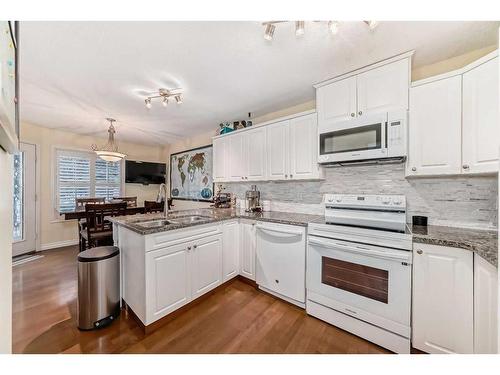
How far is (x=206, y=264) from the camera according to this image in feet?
6.81

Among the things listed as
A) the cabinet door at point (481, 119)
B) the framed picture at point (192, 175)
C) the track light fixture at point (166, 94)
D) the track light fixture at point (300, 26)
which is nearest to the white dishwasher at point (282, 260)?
the cabinet door at point (481, 119)

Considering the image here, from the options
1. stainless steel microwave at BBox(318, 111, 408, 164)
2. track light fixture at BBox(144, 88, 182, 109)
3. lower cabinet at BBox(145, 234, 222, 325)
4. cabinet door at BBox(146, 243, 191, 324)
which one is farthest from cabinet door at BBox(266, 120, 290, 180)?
cabinet door at BBox(146, 243, 191, 324)

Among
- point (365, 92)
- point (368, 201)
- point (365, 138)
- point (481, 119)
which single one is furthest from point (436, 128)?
point (368, 201)

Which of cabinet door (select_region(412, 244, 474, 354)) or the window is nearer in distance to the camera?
cabinet door (select_region(412, 244, 474, 354))

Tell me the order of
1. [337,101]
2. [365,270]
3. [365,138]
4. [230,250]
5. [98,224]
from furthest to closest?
[98,224] < [230,250] < [337,101] < [365,138] < [365,270]

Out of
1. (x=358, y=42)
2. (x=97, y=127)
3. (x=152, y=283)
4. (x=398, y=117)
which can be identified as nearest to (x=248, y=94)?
(x=358, y=42)

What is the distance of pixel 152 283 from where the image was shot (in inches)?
63.3

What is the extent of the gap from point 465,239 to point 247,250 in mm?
1903

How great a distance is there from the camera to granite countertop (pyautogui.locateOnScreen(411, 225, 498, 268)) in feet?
3.58

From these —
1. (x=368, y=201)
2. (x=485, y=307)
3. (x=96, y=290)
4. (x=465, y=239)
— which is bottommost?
(x=96, y=290)

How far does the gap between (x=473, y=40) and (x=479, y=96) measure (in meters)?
0.55

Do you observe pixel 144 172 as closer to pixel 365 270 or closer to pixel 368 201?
pixel 368 201

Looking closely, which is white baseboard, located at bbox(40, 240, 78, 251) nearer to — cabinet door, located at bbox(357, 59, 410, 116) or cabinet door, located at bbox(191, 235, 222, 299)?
cabinet door, located at bbox(191, 235, 222, 299)
